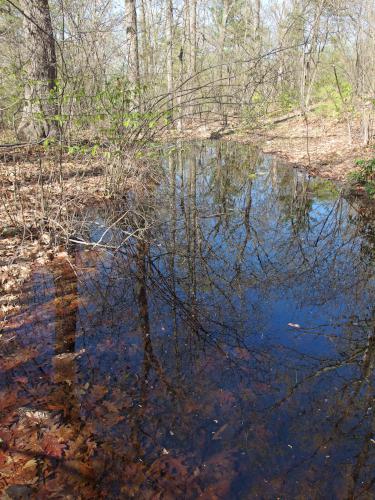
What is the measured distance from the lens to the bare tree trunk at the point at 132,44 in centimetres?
785

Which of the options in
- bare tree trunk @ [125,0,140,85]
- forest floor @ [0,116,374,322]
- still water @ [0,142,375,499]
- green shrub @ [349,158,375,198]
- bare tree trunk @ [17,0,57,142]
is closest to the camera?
still water @ [0,142,375,499]

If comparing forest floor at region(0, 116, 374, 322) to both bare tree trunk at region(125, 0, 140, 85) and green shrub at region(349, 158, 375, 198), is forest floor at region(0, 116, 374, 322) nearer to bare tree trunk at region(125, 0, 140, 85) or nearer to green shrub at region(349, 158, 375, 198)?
green shrub at region(349, 158, 375, 198)

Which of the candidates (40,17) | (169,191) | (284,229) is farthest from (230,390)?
(169,191)

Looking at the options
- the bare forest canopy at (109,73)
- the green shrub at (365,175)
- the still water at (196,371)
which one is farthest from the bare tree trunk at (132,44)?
the green shrub at (365,175)

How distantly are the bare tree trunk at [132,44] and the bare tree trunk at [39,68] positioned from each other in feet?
4.99

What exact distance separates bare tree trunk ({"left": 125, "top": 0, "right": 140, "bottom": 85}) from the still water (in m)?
3.96

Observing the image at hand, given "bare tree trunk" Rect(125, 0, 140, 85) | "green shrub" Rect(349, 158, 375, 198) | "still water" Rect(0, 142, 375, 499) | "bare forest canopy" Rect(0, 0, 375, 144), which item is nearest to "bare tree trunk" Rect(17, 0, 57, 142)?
"bare forest canopy" Rect(0, 0, 375, 144)

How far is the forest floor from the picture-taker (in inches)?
206

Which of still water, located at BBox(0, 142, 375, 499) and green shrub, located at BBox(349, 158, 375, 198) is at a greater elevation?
green shrub, located at BBox(349, 158, 375, 198)

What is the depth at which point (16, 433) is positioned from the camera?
265cm

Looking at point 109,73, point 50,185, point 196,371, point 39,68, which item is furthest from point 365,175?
point 196,371

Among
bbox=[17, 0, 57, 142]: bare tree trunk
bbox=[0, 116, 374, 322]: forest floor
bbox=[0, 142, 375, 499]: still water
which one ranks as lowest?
bbox=[0, 142, 375, 499]: still water

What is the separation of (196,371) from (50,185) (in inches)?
A: 189

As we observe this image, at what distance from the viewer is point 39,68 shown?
5664 mm
